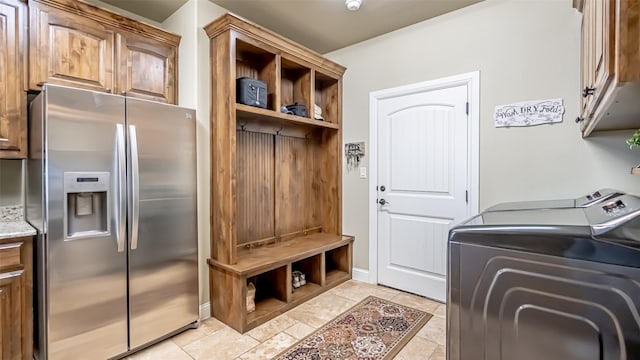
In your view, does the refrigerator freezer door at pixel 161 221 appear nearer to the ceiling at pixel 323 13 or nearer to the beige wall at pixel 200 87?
the beige wall at pixel 200 87

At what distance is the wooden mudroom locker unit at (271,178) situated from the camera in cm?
Answer: 242

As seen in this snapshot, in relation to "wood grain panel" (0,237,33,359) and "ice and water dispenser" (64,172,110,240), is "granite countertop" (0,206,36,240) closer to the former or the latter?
"wood grain panel" (0,237,33,359)

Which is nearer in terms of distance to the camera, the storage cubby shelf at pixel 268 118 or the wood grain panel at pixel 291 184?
the storage cubby shelf at pixel 268 118

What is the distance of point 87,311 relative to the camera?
185 centimetres

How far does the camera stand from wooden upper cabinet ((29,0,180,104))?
2.01m

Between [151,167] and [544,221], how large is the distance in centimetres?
227

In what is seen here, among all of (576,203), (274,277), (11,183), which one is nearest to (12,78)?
(11,183)

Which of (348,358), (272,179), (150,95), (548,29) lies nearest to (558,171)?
(548,29)

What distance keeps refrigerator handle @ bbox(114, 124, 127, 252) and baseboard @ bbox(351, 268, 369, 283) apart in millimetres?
2386

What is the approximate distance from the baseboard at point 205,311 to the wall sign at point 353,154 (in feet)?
6.65

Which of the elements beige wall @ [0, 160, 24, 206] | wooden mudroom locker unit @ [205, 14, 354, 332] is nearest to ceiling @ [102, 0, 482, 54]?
wooden mudroom locker unit @ [205, 14, 354, 332]

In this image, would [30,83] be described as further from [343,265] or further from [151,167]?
[343,265]

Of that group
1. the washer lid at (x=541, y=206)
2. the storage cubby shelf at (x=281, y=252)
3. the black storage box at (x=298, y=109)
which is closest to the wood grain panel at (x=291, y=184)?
the storage cubby shelf at (x=281, y=252)

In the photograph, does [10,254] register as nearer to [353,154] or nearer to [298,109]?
[298,109]
